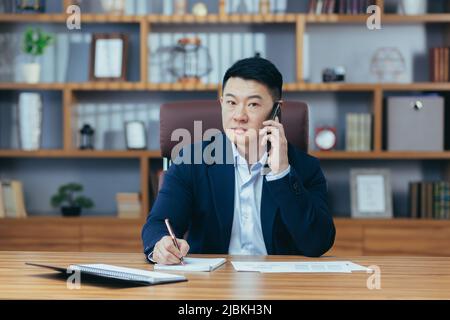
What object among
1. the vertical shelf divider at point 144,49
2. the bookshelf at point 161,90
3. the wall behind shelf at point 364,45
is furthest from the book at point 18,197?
the wall behind shelf at point 364,45

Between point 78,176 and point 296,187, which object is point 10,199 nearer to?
point 78,176

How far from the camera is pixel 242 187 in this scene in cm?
232

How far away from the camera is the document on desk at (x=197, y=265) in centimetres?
176

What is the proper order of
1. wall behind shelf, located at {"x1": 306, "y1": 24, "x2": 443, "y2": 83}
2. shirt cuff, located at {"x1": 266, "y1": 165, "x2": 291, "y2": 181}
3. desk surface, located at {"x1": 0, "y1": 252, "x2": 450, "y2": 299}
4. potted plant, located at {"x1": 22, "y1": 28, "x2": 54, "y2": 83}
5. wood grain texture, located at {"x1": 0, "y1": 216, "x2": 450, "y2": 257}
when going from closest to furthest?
desk surface, located at {"x1": 0, "y1": 252, "x2": 450, "y2": 299}
shirt cuff, located at {"x1": 266, "y1": 165, "x2": 291, "y2": 181}
wood grain texture, located at {"x1": 0, "y1": 216, "x2": 450, "y2": 257}
potted plant, located at {"x1": 22, "y1": 28, "x2": 54, "y2": 83}
wall behind shelf, located at {"x1": 306, "y1": 24, "x2": 443, "y2": 83}

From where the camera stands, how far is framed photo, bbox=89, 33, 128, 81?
4309 mm

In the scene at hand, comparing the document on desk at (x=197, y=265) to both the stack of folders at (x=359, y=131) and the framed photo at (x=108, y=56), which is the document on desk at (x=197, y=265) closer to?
the stack of folders at (x=359, y=131)

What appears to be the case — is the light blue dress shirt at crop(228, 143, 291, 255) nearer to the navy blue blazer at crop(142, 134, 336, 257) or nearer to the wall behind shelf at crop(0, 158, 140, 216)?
the navy blue blazer at crop(142, 134, 336, 257)

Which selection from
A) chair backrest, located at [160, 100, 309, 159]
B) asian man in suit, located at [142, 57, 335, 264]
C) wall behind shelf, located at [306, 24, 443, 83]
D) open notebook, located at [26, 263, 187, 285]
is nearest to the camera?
open notebook, located at [26, 263, 187, 285]

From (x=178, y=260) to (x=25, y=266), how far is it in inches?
14.8

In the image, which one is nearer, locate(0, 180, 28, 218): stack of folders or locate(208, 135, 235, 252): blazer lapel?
locate(208, 135, 235, 252): blazer lapel

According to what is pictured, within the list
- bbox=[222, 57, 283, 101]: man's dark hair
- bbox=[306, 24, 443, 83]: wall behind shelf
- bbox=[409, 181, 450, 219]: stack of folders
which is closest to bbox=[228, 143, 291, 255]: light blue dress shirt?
bbox=[222, 57, 283, 101]: man's dark hair

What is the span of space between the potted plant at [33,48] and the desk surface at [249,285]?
2542 millimetres

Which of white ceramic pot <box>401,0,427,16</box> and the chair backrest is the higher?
white ceramic pot <box>401,0,427,16</box>

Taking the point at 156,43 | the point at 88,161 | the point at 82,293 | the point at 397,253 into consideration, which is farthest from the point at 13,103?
the point at 82,293
